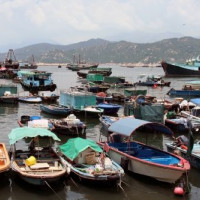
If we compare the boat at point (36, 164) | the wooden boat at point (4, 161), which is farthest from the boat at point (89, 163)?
the wooden boat at point (4, 161)

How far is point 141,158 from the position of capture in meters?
20.7

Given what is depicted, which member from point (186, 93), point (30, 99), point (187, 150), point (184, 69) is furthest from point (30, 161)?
point (184, 69)

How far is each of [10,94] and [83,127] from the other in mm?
23840

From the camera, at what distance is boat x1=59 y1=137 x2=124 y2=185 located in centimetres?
1739

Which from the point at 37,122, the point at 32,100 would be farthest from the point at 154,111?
the point at 32,100

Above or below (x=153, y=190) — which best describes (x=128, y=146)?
above

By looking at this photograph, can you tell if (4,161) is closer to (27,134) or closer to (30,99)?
(27,134)

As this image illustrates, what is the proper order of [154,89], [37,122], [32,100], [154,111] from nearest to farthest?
[37,122]
[154,111]
[32,100]
[154,89]

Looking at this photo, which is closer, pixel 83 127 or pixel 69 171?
pixel 69 171

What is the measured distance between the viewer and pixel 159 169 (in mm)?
18078

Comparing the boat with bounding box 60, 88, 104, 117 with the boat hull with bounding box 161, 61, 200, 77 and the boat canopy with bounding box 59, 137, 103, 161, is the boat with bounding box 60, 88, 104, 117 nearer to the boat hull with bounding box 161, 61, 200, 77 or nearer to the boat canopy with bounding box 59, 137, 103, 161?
the boat canopy with bounding box 59, 137, 103, 161

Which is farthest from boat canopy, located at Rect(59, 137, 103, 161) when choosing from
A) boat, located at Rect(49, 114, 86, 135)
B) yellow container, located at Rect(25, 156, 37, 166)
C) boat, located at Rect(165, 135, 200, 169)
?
boat, located at Rect(49, 114, 86, 135)

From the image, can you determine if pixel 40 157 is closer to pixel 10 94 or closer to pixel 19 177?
pixel 19 177

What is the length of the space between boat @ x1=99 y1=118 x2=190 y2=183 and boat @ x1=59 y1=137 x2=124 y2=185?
45.4 inches
